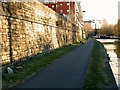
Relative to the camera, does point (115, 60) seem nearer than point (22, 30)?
No

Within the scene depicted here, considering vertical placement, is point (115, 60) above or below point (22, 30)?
below

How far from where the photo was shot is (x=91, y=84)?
9.65 meters

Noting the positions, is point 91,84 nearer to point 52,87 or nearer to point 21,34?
point 52,87

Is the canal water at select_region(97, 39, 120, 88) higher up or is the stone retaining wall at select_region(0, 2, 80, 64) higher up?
the stone retaining wall at select_region(0, 2, 80, 64)

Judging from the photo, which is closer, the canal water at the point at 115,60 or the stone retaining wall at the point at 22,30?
the stone retaining wall at the point at 22,30

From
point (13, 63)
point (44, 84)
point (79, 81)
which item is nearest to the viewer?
point (44, 84)

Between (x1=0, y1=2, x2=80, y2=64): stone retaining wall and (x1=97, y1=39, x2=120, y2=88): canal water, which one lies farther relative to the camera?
(x1=97, y1=39, x2=120, y2=88): canal water

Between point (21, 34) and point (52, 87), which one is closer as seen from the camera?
point (52, 87)

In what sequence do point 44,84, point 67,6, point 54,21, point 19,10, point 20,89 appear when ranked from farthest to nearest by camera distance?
point 67,6, point 54,21, point 19,10, point 44,84, point 20,89

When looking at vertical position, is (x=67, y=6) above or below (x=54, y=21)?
above

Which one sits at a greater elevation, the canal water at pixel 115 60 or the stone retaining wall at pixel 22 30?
the stone retaining wall at pixel 22 30

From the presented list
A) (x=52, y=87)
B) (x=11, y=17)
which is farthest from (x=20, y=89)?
(x=11, y=17)

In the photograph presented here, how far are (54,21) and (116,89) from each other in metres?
20.0

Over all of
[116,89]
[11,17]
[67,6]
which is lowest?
[116,89]
